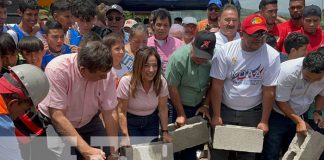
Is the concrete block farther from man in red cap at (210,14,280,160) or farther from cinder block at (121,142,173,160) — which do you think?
cinder block at (121,142,173,160)

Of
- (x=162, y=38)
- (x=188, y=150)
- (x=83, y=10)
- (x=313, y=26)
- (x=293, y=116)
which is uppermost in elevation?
(x=83, y=10)

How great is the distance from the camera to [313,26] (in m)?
4.91

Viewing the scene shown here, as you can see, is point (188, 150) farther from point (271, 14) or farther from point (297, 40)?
point (271, 14)

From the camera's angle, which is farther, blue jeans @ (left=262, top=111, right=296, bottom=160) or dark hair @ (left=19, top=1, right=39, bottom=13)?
dark hair @ (left=19, top=1, right=39, bottom=13)

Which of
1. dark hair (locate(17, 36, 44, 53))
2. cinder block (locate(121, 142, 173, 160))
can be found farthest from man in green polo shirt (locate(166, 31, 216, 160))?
dark hair (locate(17, 36, 44, 53))

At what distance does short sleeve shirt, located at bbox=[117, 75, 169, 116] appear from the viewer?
3.85 m

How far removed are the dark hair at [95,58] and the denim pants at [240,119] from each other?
167cm

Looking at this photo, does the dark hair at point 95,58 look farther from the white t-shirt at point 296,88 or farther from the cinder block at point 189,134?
the white t-shirt at point 296,88

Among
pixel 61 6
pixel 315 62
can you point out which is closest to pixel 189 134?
pixel 315 62

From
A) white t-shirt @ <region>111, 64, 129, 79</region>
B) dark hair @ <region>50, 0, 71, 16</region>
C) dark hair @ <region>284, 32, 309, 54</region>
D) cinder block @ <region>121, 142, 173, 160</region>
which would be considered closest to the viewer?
cinder block @ <region>121, 142, 173, 160</region>

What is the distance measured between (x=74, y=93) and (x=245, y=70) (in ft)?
5.31

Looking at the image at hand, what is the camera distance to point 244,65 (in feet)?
13.2

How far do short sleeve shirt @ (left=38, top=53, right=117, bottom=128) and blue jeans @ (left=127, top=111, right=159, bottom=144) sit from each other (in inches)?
23.7

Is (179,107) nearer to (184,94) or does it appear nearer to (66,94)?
(184,94)
